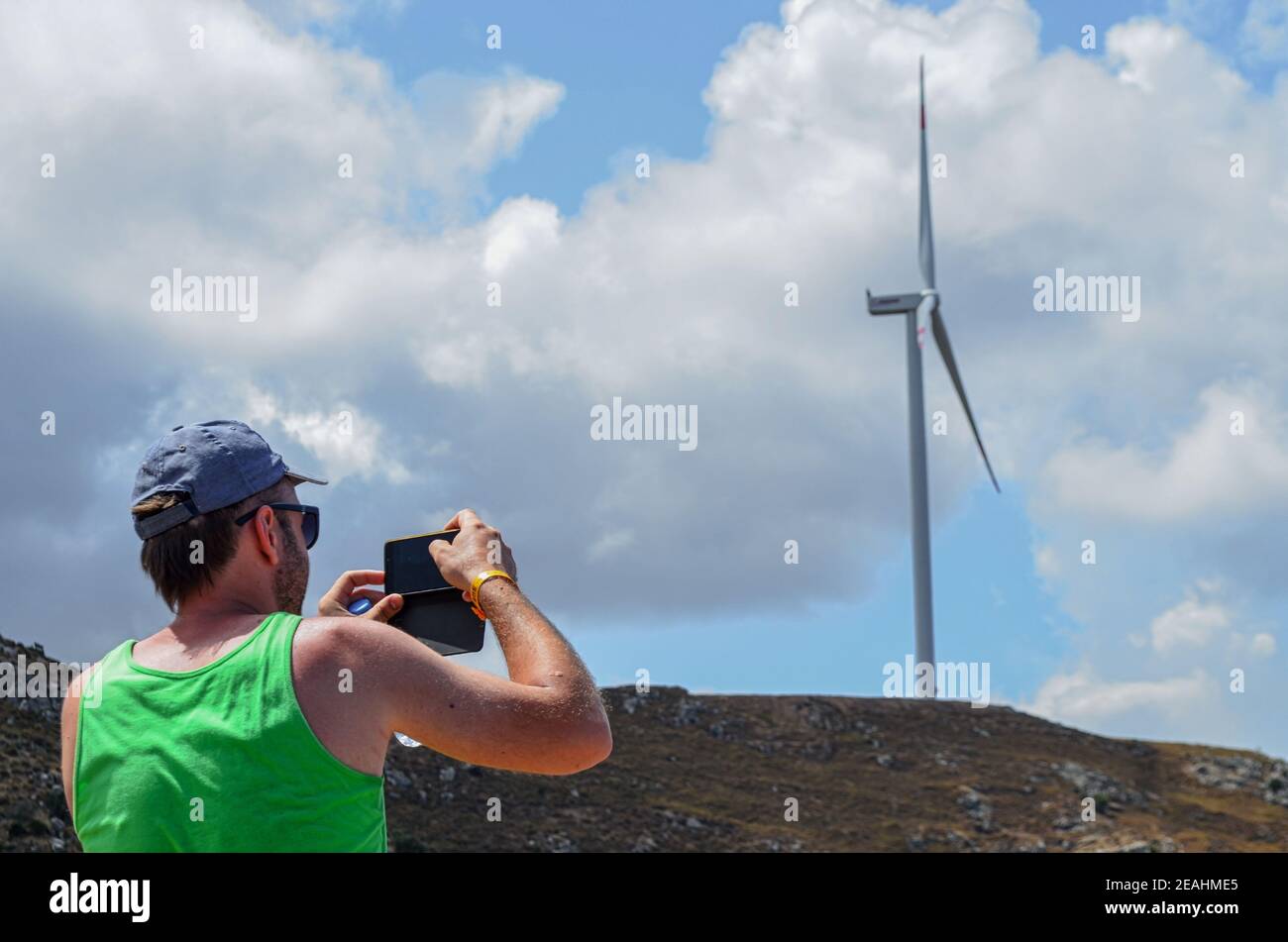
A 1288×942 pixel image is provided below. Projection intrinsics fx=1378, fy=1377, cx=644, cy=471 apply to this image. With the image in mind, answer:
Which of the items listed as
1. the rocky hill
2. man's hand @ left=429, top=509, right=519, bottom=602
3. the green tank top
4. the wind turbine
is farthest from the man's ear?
the wind turbine

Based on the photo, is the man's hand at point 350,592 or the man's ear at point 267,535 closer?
the man's ear at point 267,535

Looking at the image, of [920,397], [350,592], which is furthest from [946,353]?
[350,592]

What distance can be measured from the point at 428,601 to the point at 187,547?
0.63 meters

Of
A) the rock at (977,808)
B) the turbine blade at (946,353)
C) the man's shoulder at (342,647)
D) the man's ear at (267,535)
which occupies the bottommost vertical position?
the rock at (977,808)

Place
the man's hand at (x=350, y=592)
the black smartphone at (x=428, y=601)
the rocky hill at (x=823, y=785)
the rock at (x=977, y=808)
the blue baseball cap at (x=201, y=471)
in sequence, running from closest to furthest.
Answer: the blue baseball cap at (x=201, y=471)
the black smartphone at (x=428, y=601)
the man's hand at (x=350, y=592)
the rocky hill at (x=823, y=785)
the rock at (x=977, y=808)

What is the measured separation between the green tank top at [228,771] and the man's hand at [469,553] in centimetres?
46

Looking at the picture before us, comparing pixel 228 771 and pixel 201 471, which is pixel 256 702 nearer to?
pixel 228 771

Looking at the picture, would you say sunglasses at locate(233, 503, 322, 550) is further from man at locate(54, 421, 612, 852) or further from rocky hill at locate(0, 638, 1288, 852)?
rocky hill at locate(0, 638, 1288, 852)

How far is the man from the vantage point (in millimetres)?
2922

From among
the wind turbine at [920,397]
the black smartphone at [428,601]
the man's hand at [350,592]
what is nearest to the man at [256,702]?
the black smartphone at [428,601]

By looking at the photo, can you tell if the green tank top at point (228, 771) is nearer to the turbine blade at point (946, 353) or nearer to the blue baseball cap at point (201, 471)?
the blue baseball cap at point (201, 471)

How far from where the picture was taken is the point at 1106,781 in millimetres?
48656

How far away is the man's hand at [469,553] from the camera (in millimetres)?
3385

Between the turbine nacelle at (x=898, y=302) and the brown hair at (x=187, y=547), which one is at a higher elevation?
the turbine nacelle at (x=898, y=302)
